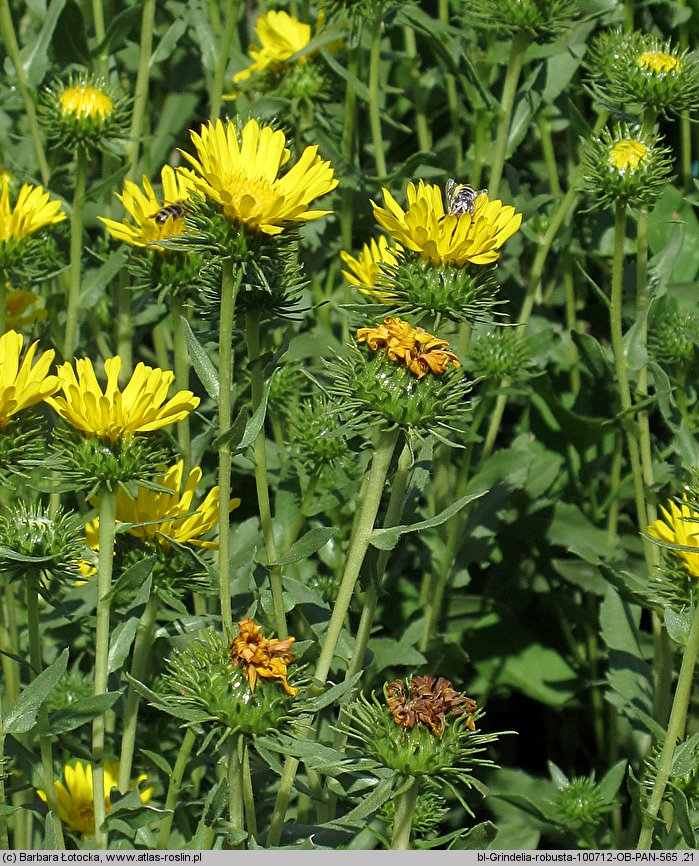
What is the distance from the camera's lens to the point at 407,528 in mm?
2059

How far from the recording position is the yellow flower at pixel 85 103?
2.98 m

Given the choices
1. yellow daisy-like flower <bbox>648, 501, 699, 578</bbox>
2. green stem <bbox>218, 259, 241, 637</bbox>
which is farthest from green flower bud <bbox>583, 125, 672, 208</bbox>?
green stem <bbox>218, 259, 241, 637</bbox>

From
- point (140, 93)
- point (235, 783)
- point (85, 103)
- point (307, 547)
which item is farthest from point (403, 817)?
point (140, 93)

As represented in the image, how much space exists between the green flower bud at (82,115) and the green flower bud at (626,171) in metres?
1.25

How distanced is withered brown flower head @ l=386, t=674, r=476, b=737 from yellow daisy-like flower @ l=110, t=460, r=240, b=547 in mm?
549

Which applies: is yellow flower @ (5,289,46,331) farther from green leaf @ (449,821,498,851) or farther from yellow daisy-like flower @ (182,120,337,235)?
green leaf @ (449,821,498,851)

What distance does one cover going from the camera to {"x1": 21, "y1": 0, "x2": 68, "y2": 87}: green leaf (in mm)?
3322

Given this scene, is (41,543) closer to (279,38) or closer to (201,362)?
(201,362)

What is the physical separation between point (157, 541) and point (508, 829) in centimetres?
141

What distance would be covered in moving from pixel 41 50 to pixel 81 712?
2109 millimetres

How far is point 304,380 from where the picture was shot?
10.5 ft

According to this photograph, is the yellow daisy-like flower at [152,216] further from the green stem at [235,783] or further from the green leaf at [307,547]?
the green stem at [235,783]

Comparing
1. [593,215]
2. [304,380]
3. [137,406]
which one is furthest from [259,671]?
[593,215]

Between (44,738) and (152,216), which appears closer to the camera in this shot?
(44,738)
